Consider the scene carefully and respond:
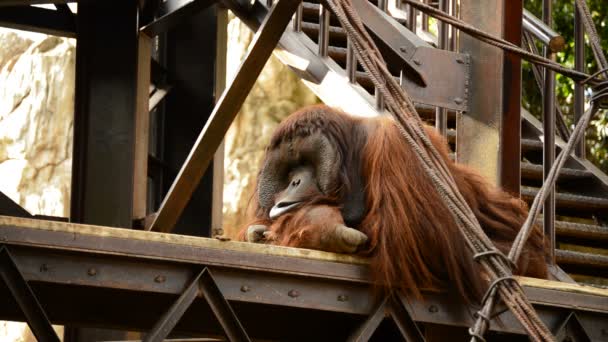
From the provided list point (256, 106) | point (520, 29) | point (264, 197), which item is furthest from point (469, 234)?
point (256, 106)

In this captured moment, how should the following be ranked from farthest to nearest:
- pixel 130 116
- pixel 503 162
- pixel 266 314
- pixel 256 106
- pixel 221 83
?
pixel 256 106
pixel 221 83
pixel 130 116
pixel 503 162
pixel 266 314

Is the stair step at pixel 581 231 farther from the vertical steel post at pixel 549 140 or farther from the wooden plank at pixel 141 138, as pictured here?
the wooden plank at pixel 141 138

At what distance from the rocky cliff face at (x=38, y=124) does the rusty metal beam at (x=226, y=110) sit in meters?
6.54

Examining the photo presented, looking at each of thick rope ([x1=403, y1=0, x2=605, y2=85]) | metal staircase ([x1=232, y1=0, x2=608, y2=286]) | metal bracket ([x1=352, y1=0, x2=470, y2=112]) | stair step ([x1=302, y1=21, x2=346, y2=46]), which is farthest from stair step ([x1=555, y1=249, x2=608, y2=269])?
thick rope ([x1=403, y1=0, x2=605, y2=85])

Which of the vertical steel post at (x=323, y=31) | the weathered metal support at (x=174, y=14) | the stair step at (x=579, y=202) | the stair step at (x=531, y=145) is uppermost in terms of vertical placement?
the weathered metal support at (x=174, y=14)

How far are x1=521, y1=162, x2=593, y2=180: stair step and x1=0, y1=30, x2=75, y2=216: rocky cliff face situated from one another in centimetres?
649

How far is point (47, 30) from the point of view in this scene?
24.3 ft

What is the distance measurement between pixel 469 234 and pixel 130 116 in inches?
124

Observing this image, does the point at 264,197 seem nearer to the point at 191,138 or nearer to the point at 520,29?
the point at 520,29

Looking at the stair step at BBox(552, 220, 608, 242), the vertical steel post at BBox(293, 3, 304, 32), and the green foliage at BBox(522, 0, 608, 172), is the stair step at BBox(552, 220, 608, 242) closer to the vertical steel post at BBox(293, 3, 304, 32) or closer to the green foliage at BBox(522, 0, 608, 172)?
the vertical steel post at BBox(293, 3, 304, 32)

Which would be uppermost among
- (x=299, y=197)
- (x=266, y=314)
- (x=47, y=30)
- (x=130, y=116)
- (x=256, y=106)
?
(x=256, y=106)

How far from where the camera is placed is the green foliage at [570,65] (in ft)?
37.9

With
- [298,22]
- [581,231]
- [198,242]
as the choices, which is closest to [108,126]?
[298,22]

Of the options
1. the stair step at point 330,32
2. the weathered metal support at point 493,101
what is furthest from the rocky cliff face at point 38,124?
the weathered metal support at point 493,101
